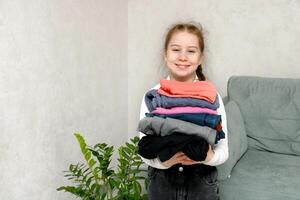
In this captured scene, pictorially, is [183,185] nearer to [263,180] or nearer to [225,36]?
[263,180]

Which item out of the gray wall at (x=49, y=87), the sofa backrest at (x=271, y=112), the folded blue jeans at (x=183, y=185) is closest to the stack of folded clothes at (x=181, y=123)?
the folded blue jeans at (x=183, y=185)

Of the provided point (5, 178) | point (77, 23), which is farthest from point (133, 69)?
point (5, 178)

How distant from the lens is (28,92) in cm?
165

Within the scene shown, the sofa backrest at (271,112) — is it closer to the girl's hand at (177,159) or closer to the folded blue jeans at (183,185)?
the folded blue jeans at (183,185)

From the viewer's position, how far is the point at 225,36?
2.37 meters

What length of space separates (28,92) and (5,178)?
1.32 feet

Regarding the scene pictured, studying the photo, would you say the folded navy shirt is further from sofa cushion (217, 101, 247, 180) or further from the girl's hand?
sofa cushion (217, 101, 247, 180)


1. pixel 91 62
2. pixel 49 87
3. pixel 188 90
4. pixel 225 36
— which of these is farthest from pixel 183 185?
pixel 225 36

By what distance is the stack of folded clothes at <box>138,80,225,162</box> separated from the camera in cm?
116

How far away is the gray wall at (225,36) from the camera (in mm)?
2238

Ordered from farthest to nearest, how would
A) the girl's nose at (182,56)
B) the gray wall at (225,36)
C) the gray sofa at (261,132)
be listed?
the gray wall at (225,36)
the gray sofa at (261,132)
the girl's nose at (182,56)

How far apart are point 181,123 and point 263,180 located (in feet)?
2.38

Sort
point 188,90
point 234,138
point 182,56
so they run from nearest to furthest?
point 188,90 < point 182,56 < point 234,138

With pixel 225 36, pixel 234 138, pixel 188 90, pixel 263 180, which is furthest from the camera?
pixel 225 36
